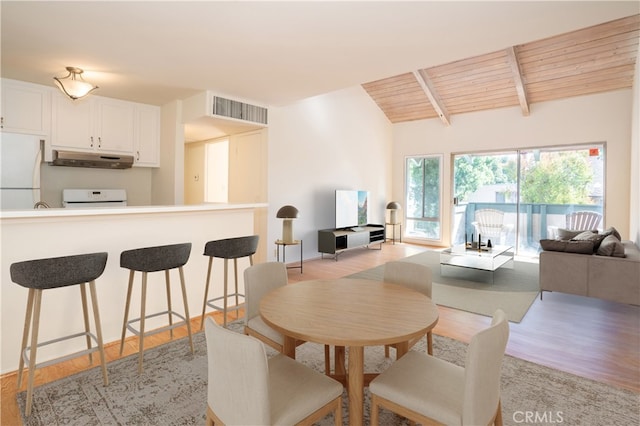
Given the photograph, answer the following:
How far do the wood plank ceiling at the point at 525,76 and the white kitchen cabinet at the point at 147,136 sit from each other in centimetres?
465

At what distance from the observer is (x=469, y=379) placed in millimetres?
1253

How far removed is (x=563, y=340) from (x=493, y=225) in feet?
14.6

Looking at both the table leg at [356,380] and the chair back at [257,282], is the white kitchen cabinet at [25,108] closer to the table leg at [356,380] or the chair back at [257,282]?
the chair back at [257,282]

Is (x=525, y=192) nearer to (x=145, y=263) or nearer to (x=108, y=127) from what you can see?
(x=145, y=263)

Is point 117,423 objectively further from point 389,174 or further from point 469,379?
point 389,174

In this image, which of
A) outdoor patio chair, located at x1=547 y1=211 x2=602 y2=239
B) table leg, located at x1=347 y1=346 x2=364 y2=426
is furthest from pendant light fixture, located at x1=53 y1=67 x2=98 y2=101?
outdoor patio chair, located at x1=547 y1=211 x2=602 y2=239

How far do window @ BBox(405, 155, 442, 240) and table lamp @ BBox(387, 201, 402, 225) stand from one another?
1.52ft

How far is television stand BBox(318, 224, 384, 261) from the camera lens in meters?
6.23

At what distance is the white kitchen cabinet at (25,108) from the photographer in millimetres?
3953

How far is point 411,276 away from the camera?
238 centimetres

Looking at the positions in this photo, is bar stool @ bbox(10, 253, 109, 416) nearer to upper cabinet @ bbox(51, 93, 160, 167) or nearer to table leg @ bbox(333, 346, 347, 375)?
table leg @ bbox(333, 346, 347, 375)

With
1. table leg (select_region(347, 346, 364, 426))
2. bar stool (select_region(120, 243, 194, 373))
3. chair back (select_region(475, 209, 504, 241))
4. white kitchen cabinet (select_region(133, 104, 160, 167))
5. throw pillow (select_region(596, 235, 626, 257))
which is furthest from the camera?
chair back (select_region(475, 209, 504, 241))

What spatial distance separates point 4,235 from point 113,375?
1220mm

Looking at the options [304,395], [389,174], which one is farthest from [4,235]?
[389,174]
